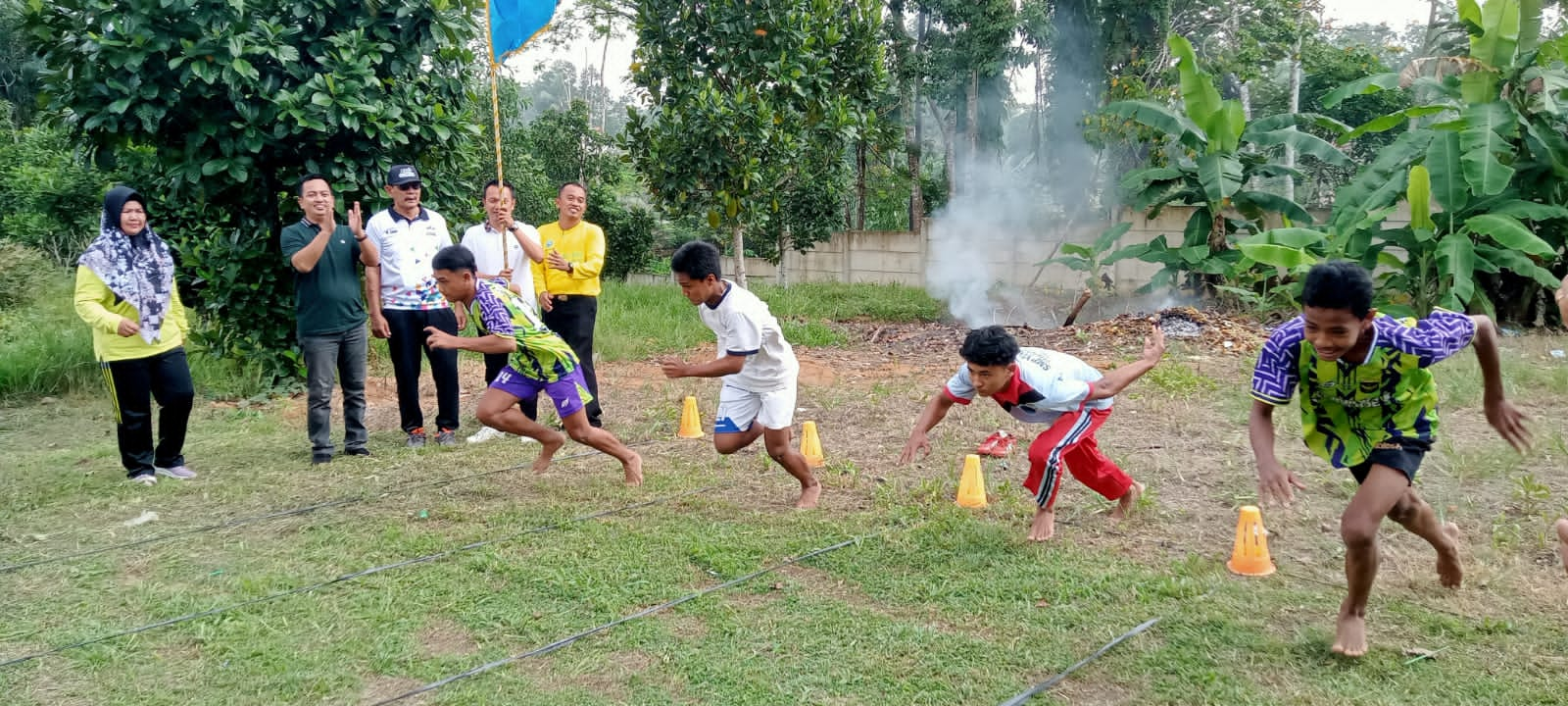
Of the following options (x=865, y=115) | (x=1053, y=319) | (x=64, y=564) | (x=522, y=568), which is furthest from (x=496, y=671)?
(x=1053, y=319)

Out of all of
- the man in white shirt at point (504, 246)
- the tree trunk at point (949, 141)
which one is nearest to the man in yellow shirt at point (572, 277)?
the man in white shirt at point (504, 246)

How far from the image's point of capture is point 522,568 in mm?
4496

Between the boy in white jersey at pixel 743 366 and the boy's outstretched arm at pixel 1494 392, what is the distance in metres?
2.93

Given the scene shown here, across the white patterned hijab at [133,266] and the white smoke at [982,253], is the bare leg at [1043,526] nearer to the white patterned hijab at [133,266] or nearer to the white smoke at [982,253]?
the white patterned hijab at [133,266]

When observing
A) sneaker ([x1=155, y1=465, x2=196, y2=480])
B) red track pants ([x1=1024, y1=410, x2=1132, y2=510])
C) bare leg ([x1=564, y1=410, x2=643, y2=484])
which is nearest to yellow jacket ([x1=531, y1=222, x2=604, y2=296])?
bare leg ([x1=564, y1=410, x2=643, y2=484])

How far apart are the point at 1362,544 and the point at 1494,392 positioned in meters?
0.73

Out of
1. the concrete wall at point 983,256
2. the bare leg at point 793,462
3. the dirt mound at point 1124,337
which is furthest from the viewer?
the concrete wall at point 983,256

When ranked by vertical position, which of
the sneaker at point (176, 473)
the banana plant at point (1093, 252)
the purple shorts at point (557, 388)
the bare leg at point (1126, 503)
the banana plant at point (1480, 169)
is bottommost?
the sneaker at point (176, 473)

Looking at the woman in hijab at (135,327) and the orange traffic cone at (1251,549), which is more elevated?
the woman in hijab at (135,327)

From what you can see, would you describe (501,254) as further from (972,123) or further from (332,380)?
(972,123)

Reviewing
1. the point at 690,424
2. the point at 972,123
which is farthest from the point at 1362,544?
the point at 972,123

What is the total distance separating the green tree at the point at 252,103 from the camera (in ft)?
25.0

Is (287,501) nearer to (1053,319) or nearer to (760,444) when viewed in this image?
(760,444)

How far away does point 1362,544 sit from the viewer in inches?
130
